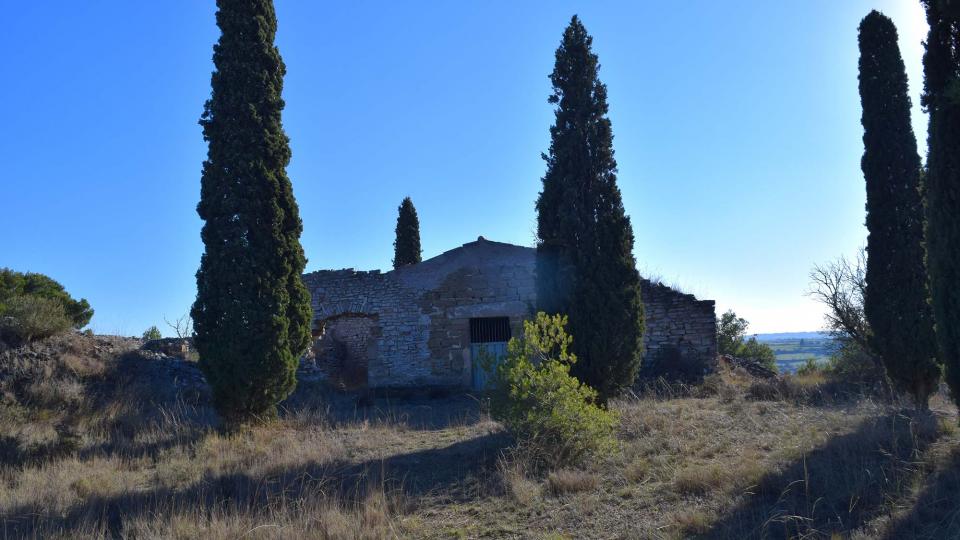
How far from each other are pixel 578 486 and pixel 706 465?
4.48ft

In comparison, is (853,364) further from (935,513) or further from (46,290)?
(46,290)

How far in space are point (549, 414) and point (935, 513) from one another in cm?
352

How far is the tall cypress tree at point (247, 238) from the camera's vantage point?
9.56 m

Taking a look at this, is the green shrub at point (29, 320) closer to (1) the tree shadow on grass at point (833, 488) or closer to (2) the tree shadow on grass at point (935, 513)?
(1) the tree shadow on grass at point (833, 488)

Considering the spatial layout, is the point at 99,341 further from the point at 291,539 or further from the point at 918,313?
the point at 918,313

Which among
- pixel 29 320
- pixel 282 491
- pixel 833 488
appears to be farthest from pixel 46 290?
pixel 833 488

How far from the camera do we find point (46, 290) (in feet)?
60.9

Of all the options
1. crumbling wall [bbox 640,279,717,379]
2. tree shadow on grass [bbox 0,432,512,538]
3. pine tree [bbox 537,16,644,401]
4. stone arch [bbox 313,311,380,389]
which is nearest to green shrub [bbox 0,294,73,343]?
stone arch [bbox 313,311,380,389]

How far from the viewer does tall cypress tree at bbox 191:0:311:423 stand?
956 cm

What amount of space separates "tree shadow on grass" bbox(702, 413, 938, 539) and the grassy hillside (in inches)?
0.7

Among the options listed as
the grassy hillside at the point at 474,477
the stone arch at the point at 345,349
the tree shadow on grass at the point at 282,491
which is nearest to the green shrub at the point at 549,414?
the grassy hillside at the point at 474,477

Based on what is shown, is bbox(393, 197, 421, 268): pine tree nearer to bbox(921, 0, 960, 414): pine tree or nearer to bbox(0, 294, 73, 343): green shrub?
bbox(0, 294, 73, 343): green shrub

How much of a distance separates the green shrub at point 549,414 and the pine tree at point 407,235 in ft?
50.5

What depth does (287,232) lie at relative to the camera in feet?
33.7
